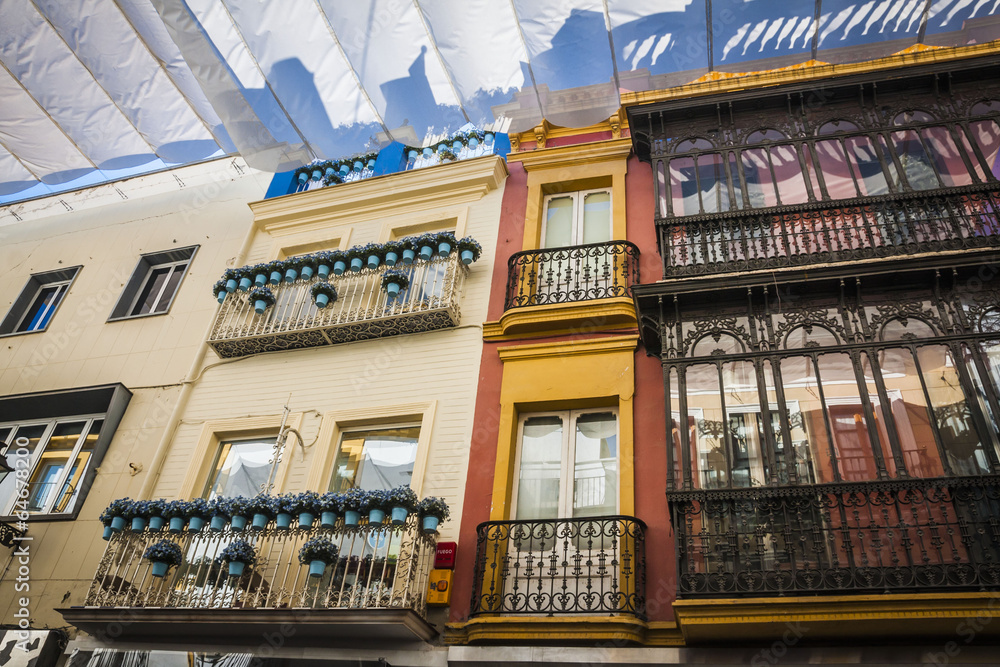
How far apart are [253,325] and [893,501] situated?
915 centimetres

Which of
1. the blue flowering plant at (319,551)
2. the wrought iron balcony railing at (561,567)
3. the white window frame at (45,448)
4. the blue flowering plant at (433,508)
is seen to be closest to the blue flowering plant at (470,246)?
the blue flowering plant at (433,508)

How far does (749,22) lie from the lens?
1071 cm

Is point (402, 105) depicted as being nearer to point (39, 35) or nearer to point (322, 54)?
point (322, 54)

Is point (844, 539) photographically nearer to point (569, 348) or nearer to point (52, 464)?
point (569, 348)

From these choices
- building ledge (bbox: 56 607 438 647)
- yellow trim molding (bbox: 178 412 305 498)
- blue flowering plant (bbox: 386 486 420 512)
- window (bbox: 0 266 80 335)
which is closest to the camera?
building ledge (bbox: 56 607 438 647)

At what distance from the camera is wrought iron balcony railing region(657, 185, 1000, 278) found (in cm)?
884

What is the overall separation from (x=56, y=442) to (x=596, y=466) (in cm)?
891

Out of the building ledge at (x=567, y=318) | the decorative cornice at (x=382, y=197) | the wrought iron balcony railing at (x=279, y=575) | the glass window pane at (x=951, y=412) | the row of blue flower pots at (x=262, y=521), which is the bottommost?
the wrought iron balcony railing at (x=279, y=575)

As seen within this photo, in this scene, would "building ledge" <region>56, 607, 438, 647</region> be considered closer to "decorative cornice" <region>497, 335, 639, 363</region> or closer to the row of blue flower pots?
the row of blue flower pots

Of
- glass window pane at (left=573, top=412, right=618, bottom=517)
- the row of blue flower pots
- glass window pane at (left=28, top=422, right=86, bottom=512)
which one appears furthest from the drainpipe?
glass window pane at (left=573, top=412, right=618, bottom=517)

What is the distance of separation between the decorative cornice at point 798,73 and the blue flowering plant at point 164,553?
8.57 metres

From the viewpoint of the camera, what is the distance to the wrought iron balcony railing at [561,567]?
7.79 metres

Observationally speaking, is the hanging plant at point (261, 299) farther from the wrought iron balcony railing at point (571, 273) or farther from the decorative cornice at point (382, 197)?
the wrought iron balcony railing at point (571, 273)

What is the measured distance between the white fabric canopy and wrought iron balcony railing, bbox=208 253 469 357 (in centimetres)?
259
